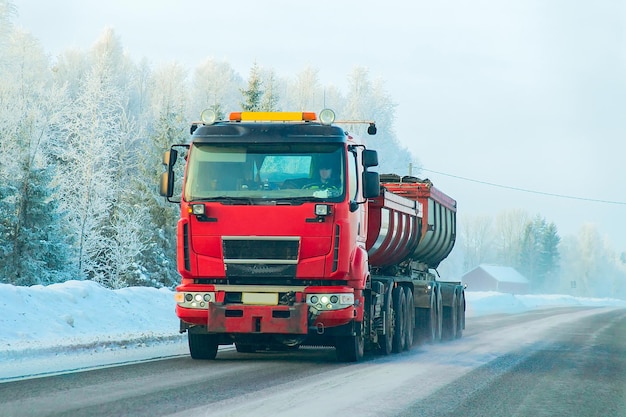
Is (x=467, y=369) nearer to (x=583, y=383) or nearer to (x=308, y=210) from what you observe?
(x=583, y=383)

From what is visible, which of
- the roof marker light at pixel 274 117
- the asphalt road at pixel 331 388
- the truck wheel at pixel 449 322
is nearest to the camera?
the asphalt road at pixel 331 388

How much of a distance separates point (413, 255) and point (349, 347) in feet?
19.2

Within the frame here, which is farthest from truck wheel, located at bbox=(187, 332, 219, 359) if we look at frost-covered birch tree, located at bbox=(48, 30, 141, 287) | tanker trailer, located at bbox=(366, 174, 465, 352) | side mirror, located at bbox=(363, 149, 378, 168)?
frost-covered birch tree, located at bbox=(48, 30, 141, 287)

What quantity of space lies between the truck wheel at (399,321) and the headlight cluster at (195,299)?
15.0 ft

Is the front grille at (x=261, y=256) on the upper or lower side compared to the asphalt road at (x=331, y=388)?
upper

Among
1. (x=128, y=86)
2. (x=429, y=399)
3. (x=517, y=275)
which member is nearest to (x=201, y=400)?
(x=429, y=399)

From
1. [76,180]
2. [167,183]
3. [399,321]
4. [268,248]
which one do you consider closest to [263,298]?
[268,248]

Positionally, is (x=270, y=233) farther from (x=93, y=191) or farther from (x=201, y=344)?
(x=93, y=191)

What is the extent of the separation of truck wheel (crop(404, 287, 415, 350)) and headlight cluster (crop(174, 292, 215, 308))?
17.7ft

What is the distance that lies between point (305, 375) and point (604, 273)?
170789mm

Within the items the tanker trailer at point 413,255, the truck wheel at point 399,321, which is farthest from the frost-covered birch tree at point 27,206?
the truck wheel at point 399,321

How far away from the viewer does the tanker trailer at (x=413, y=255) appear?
599 inches

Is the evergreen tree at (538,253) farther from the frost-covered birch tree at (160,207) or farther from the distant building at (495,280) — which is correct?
the frost-covered birch tree at (160,207)

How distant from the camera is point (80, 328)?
1580 cm
